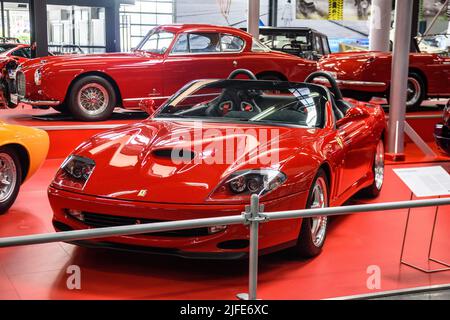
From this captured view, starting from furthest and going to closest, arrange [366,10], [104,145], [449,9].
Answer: [366,10]
[449,9]
[104,145]

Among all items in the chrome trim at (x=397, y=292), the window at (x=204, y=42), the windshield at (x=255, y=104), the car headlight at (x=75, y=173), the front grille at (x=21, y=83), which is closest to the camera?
the chrome trim at (x=397, y=292)

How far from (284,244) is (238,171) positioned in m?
0.54

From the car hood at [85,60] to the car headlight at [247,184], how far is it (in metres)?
5.45

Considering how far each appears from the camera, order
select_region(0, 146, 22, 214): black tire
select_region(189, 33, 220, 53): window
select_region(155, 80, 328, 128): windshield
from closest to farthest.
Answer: select_region(155, 80, 328, 128): windshield, select_region(0, 146, 22, 214): black tire, select_region(189, 33, 220, 53): window

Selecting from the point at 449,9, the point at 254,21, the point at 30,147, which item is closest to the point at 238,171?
the point at 30,147

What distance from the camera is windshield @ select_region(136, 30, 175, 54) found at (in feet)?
30.4

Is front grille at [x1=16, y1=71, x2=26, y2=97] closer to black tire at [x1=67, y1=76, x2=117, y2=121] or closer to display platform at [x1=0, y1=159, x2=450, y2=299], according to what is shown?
black tire at [x1=67, y1=76, x2=117, y2=121]

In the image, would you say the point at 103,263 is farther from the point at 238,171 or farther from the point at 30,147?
the point at 30,147

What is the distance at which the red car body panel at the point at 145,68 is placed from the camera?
8.57m

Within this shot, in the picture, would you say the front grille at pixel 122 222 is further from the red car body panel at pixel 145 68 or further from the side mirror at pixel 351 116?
the red car body panel at pixel 145 68

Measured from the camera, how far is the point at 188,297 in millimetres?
3521

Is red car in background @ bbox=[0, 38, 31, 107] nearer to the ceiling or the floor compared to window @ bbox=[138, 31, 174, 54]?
nearer to the floor

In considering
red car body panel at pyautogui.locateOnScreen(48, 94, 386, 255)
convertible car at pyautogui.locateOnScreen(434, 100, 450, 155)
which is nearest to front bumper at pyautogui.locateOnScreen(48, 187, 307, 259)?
red car body panel at pyautogui.locateOnScreen(48, 94, 386, 255)

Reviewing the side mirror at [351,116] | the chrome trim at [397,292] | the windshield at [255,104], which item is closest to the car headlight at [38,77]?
the windshield at [255,104]
